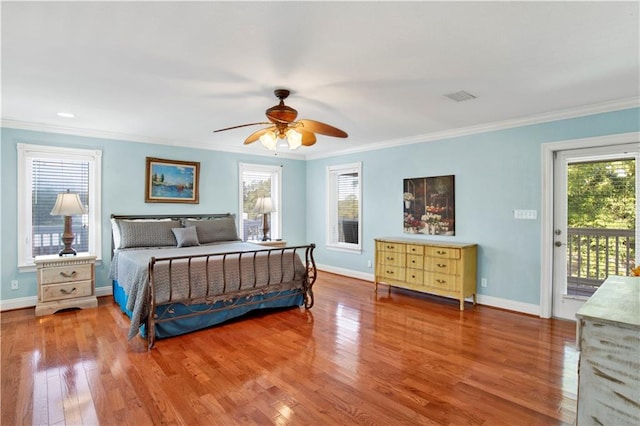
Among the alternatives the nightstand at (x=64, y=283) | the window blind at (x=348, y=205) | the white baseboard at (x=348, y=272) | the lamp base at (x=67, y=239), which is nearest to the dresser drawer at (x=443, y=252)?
the white baseboard at (x=348, y=272)

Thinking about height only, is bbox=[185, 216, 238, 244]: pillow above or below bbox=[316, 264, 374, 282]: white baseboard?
above

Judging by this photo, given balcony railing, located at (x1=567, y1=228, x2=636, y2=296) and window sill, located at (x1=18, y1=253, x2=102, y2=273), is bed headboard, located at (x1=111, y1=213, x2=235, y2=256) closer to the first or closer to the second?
window sill, located at (x1=18, y1=253, x2=102, y2=273)

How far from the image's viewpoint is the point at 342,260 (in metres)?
6.54

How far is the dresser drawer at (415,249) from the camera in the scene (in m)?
4.75

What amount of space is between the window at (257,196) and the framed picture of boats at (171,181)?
2.86ft

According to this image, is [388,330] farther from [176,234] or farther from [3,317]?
[3,317]

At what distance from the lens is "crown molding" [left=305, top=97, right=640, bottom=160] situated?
3.51m

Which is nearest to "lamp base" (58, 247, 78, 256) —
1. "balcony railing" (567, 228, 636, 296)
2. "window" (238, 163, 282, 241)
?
"window" (238, 163, 282, 241)

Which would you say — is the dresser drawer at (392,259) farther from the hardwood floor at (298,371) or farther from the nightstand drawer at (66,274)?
the nightstand drawer at (66,274)

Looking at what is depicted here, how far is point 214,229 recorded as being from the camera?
5.37 m

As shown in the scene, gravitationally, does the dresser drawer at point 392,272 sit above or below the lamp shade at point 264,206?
below

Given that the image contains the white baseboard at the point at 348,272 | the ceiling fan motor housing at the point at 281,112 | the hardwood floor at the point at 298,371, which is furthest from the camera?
the white baseboard at the point at 348,272

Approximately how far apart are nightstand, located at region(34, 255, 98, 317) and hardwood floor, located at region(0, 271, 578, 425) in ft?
0.52

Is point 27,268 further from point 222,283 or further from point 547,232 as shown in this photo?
point 547,232
